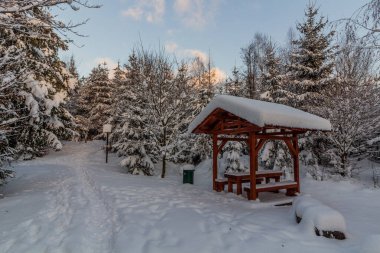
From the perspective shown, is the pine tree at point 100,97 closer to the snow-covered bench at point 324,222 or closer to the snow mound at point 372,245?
the snow-covered bench at point 324,222

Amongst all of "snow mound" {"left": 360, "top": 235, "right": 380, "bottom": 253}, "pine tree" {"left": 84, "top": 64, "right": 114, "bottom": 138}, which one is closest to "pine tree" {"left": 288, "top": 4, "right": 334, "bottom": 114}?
"snow mound" {"left": 360, "top": 235, "right": 380, "bottom": 253}

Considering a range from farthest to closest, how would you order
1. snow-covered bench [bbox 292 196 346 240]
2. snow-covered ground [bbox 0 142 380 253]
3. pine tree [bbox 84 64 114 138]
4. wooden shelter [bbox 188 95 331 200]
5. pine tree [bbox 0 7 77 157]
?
pine tree [bbox 84 64 114 138], pine tree [bbox 0 7 77 157], wooden shelter [bbox 188 95 331 200], snow-covered bench [bbox 292 196 346 240], snow-covered ground [bbox 0 142 380 253]

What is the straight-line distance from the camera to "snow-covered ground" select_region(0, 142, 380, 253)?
5000 millimetres

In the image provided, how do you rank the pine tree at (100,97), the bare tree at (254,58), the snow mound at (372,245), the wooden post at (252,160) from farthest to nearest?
the pine tree at (100,97) → the bare tree at (254,58) → the wooden post at (252,160) → the snow mound at (372,245)

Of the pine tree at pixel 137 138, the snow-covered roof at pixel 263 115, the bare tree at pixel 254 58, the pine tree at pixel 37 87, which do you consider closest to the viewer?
the snow-covered roof at pixel 263 115

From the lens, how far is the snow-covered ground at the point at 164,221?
16.4 feet

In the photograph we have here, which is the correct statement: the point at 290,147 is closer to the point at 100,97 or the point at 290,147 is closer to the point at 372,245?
the point at 372,245

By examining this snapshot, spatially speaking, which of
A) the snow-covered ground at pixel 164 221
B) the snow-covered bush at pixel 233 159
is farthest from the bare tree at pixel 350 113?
the snow-covered bush at pixel 233 159

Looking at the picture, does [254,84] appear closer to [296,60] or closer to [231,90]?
[231,90]

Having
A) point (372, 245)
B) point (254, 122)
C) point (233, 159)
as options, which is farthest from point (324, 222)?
point (233, 159)

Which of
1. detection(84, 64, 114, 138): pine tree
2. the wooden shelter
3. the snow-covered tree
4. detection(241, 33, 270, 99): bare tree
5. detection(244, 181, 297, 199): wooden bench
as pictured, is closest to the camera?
the wooden shelter

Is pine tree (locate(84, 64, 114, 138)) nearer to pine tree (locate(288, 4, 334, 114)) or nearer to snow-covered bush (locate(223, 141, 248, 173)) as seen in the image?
snow-covered bush (locate(223, 141, 248, 173))

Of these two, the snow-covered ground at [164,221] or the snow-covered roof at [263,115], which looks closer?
the snow-covered ground at [164,221]

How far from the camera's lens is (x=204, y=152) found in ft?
65.6
